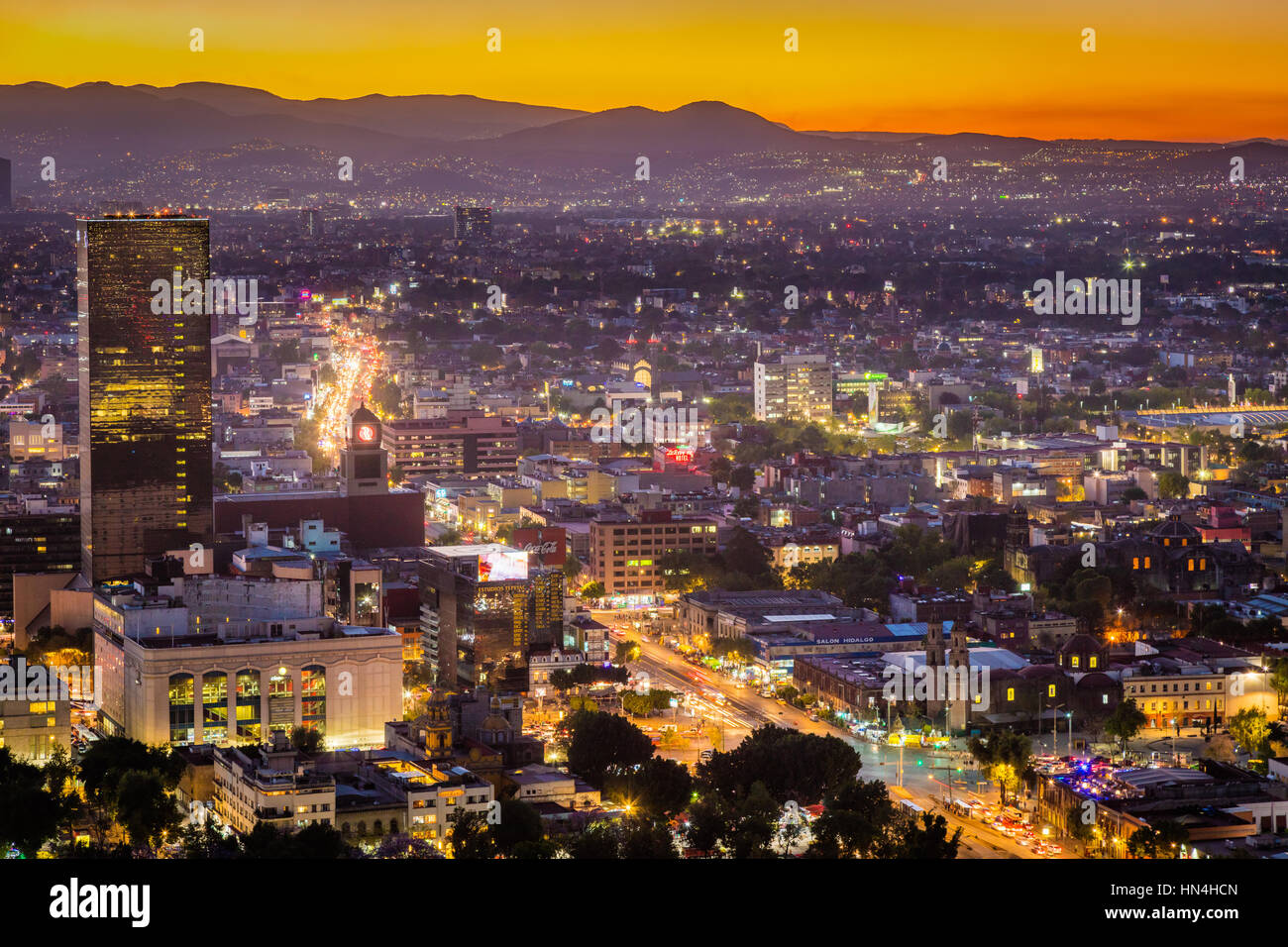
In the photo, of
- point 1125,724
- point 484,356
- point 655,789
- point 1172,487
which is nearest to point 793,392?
point 484,356

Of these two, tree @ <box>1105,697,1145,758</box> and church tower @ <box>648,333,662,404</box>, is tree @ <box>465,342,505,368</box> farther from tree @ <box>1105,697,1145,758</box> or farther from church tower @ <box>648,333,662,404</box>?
tree @ <box>1105,697,1145,758</box>

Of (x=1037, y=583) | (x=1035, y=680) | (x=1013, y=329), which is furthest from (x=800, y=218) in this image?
(x=1035, y=680)

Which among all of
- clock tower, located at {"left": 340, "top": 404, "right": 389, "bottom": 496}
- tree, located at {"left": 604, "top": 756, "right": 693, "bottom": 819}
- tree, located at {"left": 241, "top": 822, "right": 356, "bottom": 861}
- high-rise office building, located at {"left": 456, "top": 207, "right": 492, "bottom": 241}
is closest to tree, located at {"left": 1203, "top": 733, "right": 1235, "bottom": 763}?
tree, located at {"left": 604, "top": 756, "right": 693, "bottom": 819}

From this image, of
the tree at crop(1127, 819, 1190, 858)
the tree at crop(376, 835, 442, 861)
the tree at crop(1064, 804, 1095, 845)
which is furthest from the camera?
the tree at crop(1064, 804, 1095, 845)

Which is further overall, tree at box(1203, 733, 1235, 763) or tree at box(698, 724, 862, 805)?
tree at box(1203, 733, 1235, 763)

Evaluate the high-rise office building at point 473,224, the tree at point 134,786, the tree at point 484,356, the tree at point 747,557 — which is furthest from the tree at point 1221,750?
the high-rise office building at point 473,224

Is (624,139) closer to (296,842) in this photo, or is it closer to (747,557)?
(747,557)
